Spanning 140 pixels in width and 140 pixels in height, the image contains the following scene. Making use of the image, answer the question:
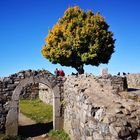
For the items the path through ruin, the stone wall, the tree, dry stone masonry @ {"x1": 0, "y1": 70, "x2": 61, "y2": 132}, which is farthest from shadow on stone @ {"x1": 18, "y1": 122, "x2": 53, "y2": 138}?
the stone wall

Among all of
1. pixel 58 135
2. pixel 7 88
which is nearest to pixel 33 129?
pixel 58 135

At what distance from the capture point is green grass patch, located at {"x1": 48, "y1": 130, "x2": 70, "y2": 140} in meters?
13.6

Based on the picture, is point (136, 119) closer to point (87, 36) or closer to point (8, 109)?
point (8, 109)

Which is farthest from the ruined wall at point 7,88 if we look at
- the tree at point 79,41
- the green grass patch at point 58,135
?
the tree at point 79,41

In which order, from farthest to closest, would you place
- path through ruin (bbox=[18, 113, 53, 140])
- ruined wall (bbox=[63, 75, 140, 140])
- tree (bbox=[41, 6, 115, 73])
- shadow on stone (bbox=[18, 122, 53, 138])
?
tree (bbox=[41, 6, 115, 73])
shadow on stone (bbox=[18, 122, 53, 138])
path through ruin (bbox=[18, 113, 53, 140])
ruined wall (bbox=[63, 75, 140, 140])

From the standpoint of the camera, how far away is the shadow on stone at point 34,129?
14.9 metres

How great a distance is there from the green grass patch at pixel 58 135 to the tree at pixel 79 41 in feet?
59.1

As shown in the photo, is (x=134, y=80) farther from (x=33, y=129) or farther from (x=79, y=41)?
(x=33, y=129)

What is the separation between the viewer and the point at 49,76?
15.2 metres

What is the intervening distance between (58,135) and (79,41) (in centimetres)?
1949

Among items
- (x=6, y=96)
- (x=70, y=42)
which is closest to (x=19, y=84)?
(x=6, y=96)

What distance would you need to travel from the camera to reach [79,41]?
32625 millimetres

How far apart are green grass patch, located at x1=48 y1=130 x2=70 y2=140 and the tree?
59.1 ft

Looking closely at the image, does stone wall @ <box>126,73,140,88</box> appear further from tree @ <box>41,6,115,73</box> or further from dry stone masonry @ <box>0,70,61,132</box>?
dry stone masonry @ <box>0,70,61,132</box>
